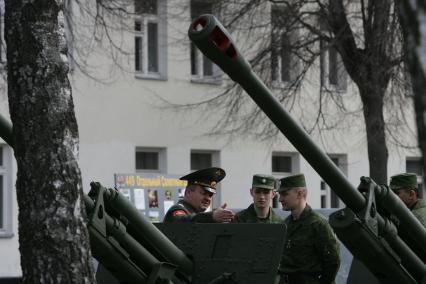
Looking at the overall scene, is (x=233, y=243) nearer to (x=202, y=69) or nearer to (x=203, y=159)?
(x=202, y=69)

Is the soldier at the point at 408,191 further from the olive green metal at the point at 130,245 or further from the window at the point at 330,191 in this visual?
the window at the point at 330,191

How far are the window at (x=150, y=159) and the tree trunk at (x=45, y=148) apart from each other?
15958 mm

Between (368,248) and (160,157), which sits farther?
(160,157)

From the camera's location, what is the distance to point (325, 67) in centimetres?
1891

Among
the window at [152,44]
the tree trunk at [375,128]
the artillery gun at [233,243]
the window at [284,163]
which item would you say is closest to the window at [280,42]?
the tree trunk at [375,128]

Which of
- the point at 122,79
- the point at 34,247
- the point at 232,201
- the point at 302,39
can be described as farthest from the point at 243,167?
the point at 34,247

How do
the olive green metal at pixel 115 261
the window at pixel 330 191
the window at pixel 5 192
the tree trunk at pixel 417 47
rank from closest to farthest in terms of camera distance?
the tree trunk at pixel 417 47, the olive green metal at pixel 115 261, the window at pixel 5 192, the window at pixel 330 191

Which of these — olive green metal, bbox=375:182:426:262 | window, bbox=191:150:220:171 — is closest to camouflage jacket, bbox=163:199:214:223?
olive green metal, bbox=375:182:426:262

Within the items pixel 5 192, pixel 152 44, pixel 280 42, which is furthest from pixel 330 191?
pixel 5 192

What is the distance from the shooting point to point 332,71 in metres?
18.9

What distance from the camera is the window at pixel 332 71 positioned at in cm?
1848

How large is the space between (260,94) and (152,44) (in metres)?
15.5

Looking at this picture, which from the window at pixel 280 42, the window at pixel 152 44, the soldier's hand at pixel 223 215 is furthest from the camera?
the window at pixel 152 44

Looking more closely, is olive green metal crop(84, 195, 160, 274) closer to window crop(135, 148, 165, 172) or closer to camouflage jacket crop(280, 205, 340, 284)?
camouflage jacket crop(280, 205, 340, 284)
